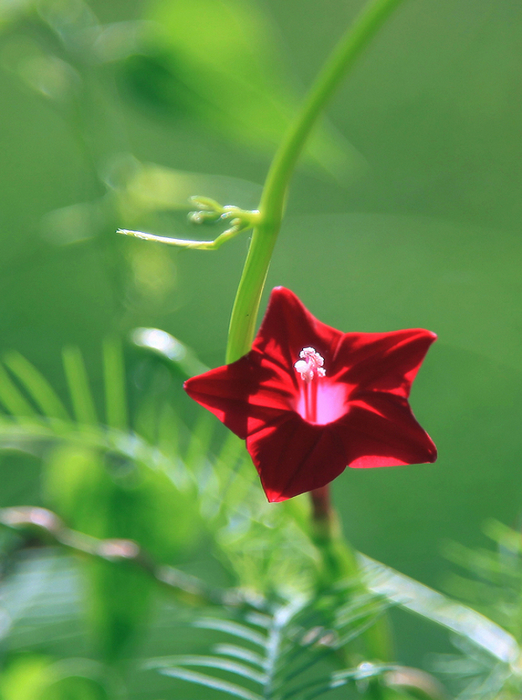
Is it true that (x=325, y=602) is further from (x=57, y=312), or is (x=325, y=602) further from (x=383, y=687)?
(x=57, y=312)

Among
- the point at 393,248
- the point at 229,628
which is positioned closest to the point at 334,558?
the point at 229,628

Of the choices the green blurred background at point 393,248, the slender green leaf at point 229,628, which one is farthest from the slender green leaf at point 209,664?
the green blurred background at point 393,248

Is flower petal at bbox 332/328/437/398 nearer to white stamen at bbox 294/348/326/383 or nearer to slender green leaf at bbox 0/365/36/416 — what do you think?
white stamen at bbox 294/348/326/383

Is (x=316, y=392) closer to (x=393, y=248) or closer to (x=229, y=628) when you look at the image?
(x=229, y=628)

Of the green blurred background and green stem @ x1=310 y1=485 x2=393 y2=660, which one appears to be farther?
the green blurred background

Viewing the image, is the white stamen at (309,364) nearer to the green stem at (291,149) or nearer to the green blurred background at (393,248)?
the green stem at (291,149)

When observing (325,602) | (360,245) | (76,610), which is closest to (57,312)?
(360,245)

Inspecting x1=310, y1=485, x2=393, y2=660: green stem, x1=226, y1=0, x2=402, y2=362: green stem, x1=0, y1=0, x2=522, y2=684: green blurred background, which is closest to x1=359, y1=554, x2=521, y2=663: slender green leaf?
x1=310, y1=485, x2=393, y2=660: green stem

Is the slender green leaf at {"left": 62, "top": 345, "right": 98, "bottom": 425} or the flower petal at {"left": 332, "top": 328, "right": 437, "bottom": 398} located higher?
the slender green leaf at {"left": 62, "top": 345, "right": 98, "bottom": 425}
